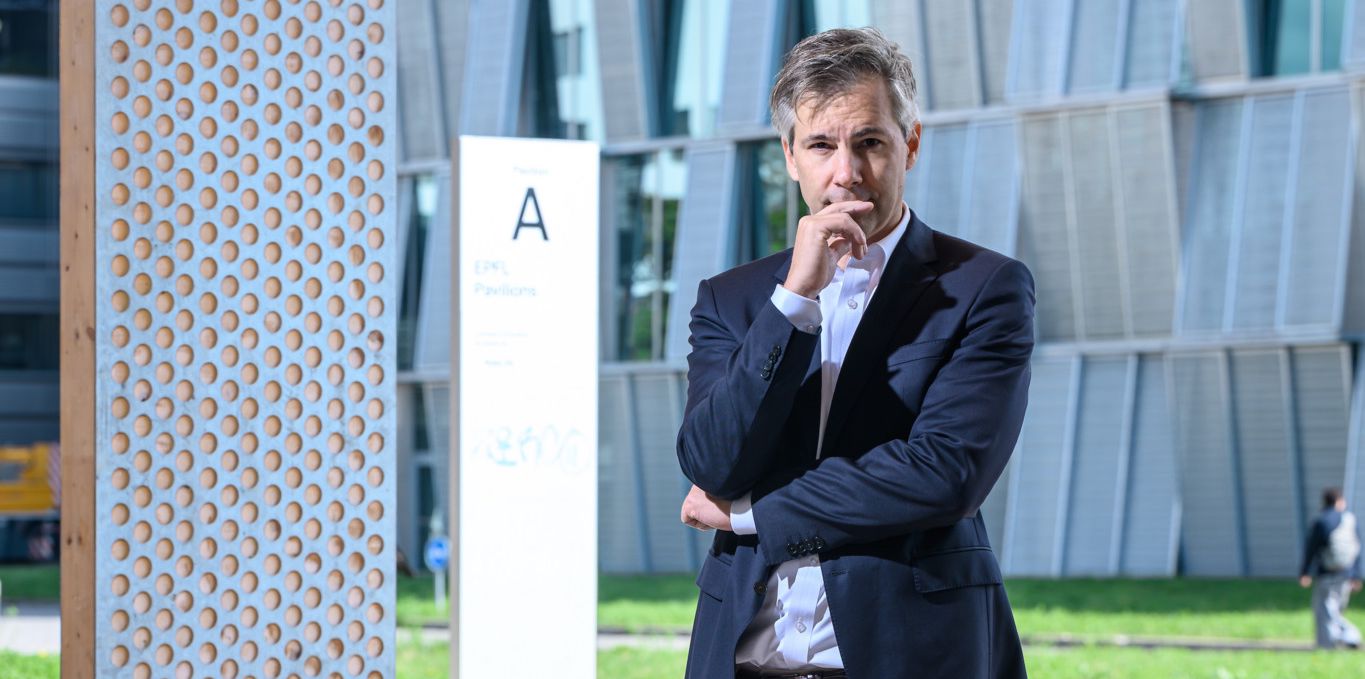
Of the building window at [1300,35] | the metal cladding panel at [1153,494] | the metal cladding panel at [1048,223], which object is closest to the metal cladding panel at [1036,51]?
the metal cladding panel at [1048,223]

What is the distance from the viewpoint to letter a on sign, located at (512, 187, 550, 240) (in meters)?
7.59

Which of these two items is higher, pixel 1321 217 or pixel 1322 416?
pixel 1321 217

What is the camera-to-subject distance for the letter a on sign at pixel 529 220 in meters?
7.59

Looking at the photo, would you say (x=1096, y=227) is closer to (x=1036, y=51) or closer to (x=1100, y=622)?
(x=1036, y=51)

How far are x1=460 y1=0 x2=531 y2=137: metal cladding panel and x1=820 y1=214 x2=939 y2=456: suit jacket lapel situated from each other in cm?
1909

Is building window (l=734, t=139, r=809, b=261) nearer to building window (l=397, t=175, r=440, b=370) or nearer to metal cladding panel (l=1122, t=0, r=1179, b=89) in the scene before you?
metal cladding panel (l=1122, t=0, r=1179, b=89)

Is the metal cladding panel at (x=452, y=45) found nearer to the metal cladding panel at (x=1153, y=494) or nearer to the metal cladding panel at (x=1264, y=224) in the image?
the metal cladding panel at (x=1153, y=494)

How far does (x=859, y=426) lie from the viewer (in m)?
2.39

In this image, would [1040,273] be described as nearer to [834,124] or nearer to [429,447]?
[429,447]

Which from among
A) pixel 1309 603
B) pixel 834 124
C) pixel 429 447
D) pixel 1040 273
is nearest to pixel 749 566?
pixel 834 124

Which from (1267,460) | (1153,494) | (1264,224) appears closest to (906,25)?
(1264,224)

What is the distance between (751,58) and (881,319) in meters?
17.7

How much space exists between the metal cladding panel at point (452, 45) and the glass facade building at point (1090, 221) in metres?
0.63

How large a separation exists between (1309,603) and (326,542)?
13.6m
